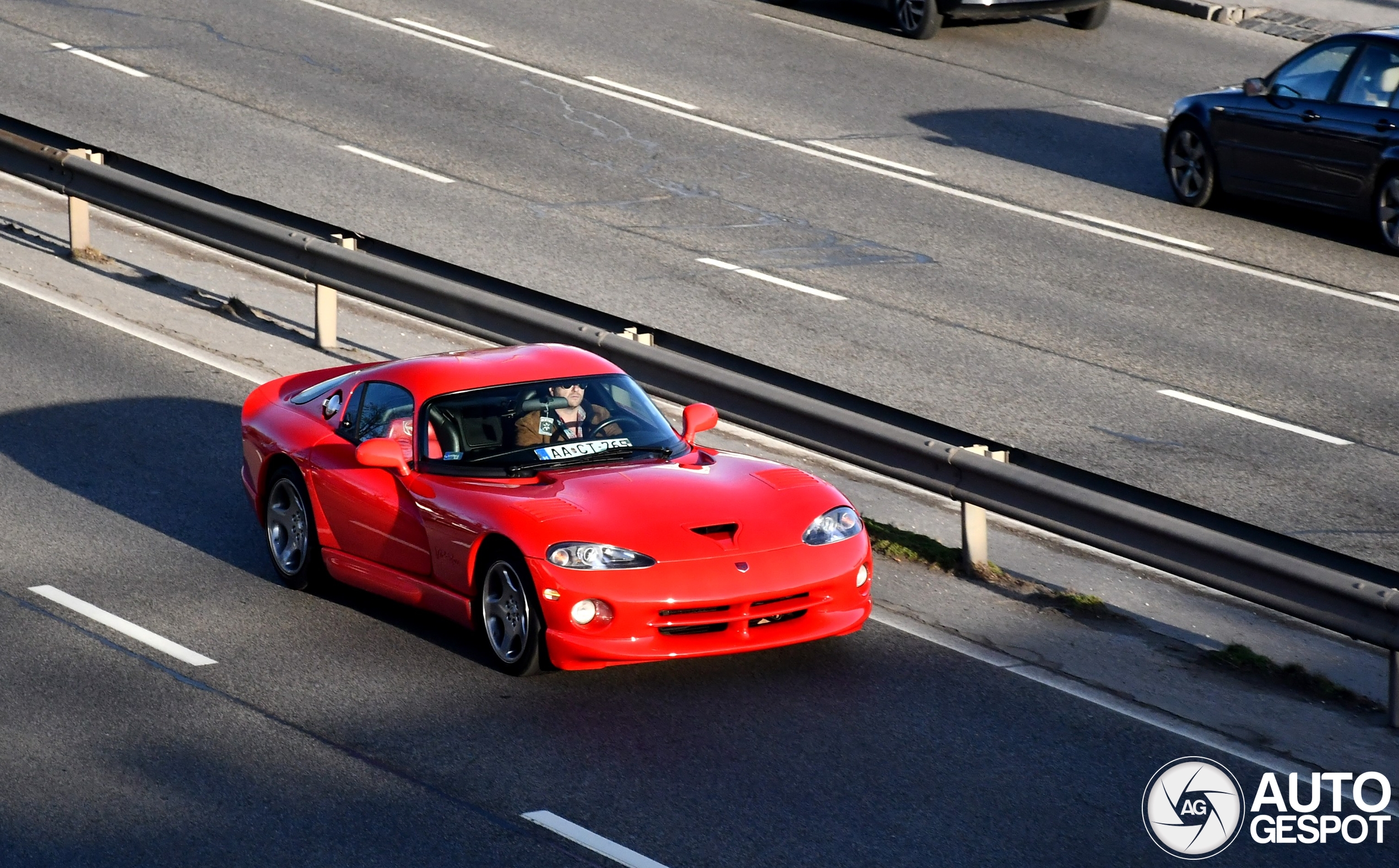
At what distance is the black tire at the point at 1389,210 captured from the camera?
15.6 meters

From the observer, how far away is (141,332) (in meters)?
13.2

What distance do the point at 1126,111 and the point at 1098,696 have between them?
13.4 meters

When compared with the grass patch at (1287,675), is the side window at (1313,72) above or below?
above

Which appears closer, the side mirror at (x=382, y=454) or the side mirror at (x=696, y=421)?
the side mirror at (x=382, y=454)

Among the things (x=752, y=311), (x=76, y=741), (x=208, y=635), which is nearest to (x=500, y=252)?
(x=752, y=311)

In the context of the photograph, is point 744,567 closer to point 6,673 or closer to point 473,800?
point 473,800

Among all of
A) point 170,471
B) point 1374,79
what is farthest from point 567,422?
point 1374,79

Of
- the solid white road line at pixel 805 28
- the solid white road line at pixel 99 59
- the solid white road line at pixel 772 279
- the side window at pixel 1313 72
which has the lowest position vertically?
the solid white road line at pixel 772 279

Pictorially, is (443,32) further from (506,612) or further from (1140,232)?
(506,612)

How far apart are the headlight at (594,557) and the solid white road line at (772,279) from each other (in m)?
6.94

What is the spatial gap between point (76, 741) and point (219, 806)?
875 mm

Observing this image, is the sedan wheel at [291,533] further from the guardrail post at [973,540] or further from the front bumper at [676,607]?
the guardrail post at [973,540]

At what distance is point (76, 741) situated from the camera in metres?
7.19

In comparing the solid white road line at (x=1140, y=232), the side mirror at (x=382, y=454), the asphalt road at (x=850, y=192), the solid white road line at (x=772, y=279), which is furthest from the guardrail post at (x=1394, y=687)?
the solid white road line at (x=1140, y=232)
